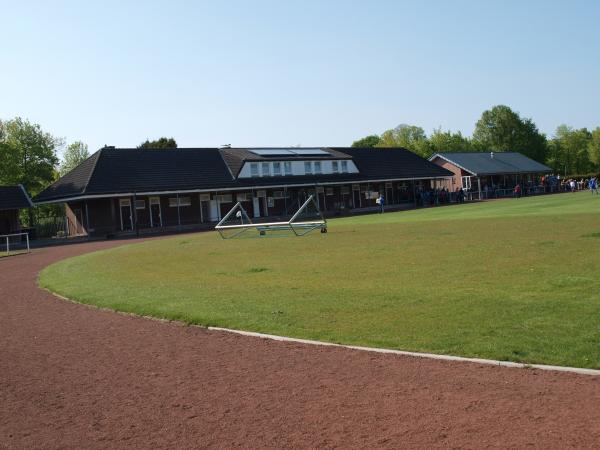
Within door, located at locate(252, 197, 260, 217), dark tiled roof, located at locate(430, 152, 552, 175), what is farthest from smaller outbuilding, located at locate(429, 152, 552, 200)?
door, located at locate(252, 197, 260, 217)

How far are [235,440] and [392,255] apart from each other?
1272 cm

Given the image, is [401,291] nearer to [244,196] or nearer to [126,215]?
[126,215]

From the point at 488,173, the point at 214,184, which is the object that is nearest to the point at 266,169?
the point at 214,184

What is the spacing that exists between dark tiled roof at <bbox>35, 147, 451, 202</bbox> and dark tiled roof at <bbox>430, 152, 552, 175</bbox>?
1921cm

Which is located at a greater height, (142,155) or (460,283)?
(142,155)

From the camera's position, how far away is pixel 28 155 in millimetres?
68312

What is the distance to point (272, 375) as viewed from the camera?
24.0 ft

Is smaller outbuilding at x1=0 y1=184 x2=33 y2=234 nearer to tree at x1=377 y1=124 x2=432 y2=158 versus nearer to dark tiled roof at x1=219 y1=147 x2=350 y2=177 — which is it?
dark tiled roof at x1=219 y1=147 x2=350 y2=177

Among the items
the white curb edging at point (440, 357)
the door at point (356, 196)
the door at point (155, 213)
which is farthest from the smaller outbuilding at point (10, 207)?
the white curb edging at point (440, 357)

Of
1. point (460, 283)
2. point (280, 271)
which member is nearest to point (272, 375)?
point (460, 283)

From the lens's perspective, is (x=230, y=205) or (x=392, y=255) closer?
(x=392, y=255)

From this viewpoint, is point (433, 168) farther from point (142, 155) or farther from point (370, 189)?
point (142, 155)

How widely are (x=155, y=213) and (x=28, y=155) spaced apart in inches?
899

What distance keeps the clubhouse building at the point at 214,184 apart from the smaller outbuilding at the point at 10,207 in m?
2.76
